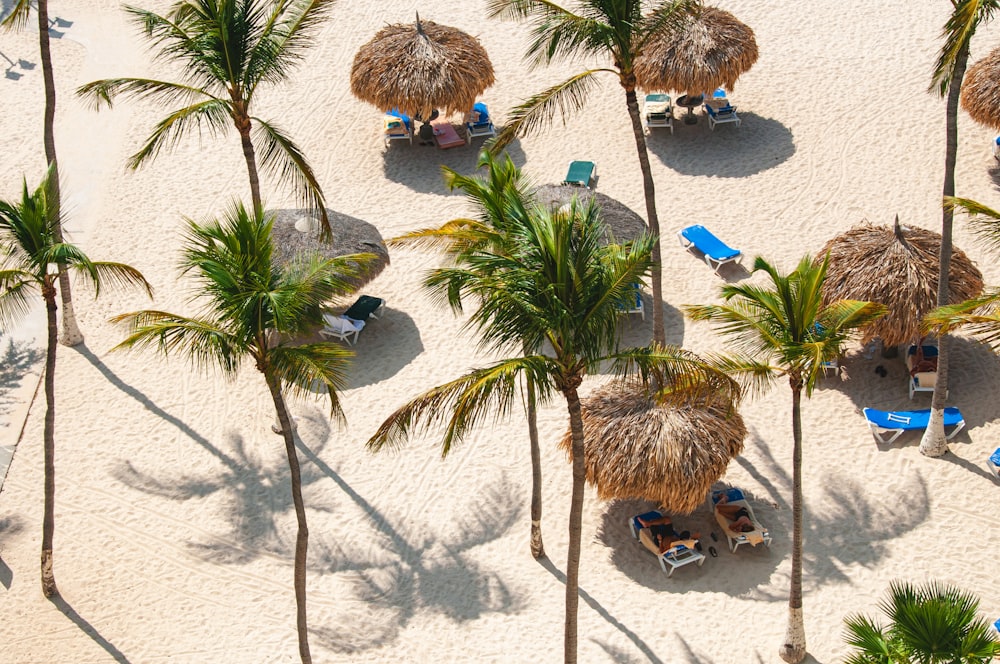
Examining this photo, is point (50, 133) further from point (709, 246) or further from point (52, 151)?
point (709, 246)

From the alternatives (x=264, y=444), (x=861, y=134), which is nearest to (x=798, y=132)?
(x=861, y=134)

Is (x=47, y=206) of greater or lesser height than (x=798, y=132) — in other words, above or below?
below

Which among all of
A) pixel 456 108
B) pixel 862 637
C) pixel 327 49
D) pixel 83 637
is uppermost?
pixel 327 49

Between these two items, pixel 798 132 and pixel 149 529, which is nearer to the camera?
pixel 149 529

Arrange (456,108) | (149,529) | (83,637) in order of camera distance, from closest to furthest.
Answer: (83,637)
(149,529)
(456,108)

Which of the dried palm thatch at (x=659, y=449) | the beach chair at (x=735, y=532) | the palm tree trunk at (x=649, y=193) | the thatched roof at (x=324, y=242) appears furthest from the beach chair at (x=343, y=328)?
the beach chair at (x=735, y=532)

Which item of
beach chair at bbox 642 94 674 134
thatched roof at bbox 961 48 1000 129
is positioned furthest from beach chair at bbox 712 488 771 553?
beach chair at bbox 642 94 674 134

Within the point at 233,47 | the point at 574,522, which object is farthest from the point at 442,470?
the point at 233,47

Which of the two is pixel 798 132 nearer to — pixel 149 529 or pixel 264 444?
pixel 264 444

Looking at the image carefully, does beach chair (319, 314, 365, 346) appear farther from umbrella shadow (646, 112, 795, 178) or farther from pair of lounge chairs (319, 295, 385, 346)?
umbrella shadow (646, 112, 795, 178)

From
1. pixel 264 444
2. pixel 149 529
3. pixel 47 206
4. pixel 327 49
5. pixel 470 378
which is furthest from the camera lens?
pixel 327 49
